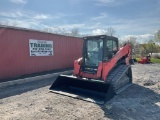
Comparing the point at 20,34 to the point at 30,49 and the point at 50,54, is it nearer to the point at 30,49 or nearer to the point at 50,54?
the point at 30,49

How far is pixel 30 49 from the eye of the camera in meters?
10.2

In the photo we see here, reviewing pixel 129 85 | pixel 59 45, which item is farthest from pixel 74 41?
pixel 129 85

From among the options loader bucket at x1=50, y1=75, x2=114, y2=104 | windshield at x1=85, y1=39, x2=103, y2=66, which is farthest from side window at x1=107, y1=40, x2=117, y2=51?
loader bucket at x1=50, y1=75, x2=114, y2=104

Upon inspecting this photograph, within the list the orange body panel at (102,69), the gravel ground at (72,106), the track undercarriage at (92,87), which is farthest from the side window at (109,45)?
the gravel ground at (72,106)

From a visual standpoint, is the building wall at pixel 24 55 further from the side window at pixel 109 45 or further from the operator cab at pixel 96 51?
the side window at pixel 109 45

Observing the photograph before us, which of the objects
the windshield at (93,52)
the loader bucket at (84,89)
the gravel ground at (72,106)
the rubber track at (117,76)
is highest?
the windshield at (93,52)

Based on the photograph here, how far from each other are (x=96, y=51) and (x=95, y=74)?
3.34 feet

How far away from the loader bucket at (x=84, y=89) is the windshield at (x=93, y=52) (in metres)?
0.95

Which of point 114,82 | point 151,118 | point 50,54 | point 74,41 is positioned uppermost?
point 74,41

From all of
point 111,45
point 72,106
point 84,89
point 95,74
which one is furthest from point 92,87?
point 111,45

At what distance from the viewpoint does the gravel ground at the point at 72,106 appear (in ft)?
15.1

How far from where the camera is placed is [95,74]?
6.57 meters

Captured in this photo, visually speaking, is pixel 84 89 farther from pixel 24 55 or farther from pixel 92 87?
pixel 24 55

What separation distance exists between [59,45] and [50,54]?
1126mm
